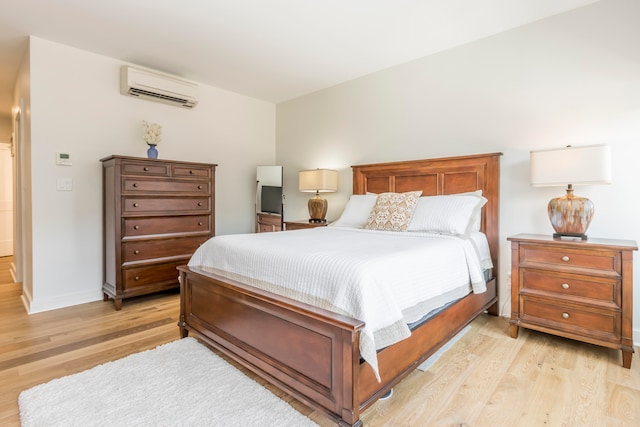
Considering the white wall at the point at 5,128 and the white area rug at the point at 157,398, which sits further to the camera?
the white wall at the point at 5,128

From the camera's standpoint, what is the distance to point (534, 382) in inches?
70.9

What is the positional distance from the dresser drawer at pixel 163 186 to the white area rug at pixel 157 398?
5.34 ft

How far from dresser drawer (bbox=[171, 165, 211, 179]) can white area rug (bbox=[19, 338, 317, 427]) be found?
6.13ft

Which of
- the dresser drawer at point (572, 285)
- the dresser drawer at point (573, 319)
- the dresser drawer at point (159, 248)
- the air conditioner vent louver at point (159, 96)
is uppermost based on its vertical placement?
the air conditioner vent louver at point (159, 96)

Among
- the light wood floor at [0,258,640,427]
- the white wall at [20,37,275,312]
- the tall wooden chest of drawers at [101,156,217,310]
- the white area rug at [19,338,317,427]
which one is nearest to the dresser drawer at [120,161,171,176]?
the tall wooden chest of drawers at [101,156,217,310]

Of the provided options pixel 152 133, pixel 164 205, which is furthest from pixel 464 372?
pixel 152 133

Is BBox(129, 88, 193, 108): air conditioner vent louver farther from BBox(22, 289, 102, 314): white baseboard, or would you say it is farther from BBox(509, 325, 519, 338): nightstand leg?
BBox(509, 325, 519, 338): nightstand leg

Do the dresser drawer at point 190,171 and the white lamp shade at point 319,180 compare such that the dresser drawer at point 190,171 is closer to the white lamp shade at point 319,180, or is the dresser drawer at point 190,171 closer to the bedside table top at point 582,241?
the white lamp shade at point 319,180

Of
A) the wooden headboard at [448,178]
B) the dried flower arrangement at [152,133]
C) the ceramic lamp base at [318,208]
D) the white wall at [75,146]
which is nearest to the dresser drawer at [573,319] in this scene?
the wooden headboard at [448,178]

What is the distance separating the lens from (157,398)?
64.2 inches

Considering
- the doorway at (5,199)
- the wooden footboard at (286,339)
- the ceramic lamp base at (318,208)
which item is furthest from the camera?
the doorway at (5,199)

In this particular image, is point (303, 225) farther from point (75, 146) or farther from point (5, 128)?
point (5, 128)

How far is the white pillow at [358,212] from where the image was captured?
3109 millimetres

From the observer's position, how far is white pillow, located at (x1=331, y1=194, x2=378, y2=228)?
311 cm
